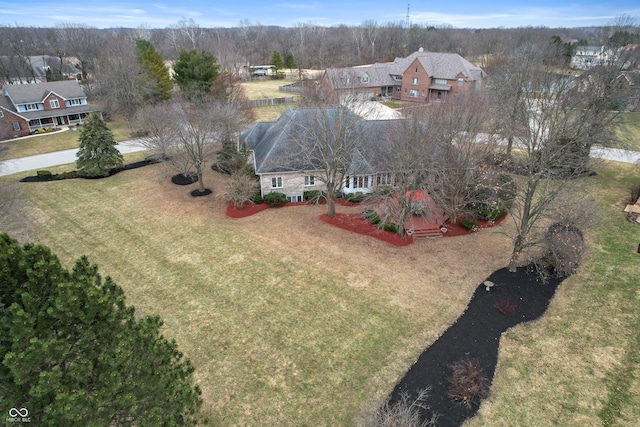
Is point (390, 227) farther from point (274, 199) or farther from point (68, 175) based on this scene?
point (68, 175)

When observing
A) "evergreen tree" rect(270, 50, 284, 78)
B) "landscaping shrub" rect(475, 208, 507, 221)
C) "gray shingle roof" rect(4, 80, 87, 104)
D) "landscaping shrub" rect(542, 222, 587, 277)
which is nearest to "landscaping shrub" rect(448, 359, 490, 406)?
"landscaping shrub" rect(542, 222, 587, 277)

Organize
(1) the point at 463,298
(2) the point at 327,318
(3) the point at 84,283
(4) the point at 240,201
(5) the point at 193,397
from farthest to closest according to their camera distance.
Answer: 1. (4) the point at 240,201
2. (1) the point at 463,298
3. (2) the point at 327,318
4. (5) the point at 193,397
5. (3) the point at 84,283

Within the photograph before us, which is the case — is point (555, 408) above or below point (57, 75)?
below

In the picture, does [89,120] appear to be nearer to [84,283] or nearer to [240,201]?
[240,201]

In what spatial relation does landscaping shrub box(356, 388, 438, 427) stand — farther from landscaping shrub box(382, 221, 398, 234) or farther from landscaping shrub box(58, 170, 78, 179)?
landscaping shrub box(58, 170, 78, 179)

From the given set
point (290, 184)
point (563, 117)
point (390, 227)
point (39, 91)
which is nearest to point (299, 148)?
point (290, 184)

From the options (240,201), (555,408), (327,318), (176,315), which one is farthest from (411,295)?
(240,201)
